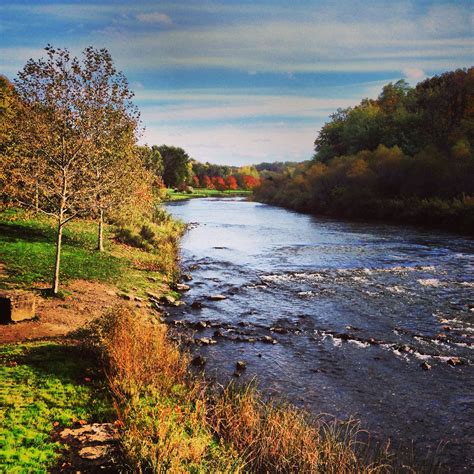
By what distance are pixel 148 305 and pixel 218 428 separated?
10.6 meters

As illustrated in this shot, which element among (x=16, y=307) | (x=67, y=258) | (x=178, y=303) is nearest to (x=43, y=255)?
(x=67, y=258)

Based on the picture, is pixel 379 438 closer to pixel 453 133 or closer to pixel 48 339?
pixel 48 339

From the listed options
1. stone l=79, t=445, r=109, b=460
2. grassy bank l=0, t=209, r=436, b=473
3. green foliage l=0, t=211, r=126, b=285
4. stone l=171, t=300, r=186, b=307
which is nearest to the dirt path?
grassy bank l=0, t=209, r=436, b=473

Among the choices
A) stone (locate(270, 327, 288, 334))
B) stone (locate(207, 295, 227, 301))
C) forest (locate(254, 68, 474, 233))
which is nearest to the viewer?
stone (locate(270, 327, 288, 334))

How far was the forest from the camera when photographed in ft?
169

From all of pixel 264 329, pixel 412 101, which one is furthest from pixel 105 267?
pixel 412 101

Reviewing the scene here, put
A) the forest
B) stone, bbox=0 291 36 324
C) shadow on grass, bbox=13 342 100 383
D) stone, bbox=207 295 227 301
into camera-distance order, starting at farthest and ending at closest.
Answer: the forest → stone, bbox=207 295 227 301 → stone, bbox=0 291 36 324 → shadow on grass, bbox=13 342 100 383

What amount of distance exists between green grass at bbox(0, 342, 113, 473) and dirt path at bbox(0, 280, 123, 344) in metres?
1.37

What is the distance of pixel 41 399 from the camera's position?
29.0 feet

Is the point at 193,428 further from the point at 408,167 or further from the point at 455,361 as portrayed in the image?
the point at 408,167

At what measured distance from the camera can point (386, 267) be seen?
27.8 metres

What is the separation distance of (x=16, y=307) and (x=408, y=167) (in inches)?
2275

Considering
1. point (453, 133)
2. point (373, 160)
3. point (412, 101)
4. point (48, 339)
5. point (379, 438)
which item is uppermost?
point (412, 101)

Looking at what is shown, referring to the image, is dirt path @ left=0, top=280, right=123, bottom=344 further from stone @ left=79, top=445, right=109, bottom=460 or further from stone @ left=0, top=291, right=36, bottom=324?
stone @ left=79, top=445, right=109, bottom=460
